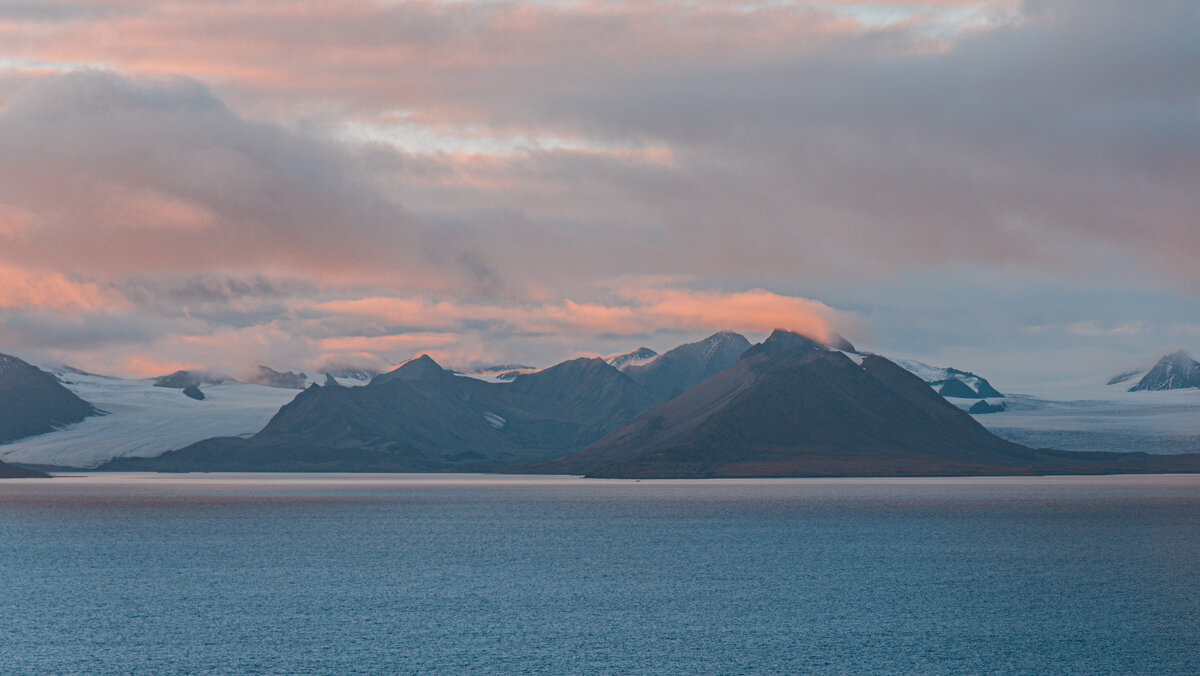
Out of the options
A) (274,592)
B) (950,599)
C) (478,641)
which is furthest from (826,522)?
(478,641)

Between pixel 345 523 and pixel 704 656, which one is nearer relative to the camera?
pixel 704 656

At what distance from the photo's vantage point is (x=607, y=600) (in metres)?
83.3

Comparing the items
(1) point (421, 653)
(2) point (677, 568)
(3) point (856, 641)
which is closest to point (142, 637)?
(1) point (421, 653)

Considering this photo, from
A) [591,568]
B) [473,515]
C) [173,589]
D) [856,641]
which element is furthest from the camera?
[473,515]

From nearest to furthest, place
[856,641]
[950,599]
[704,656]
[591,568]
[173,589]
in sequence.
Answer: [704,656] → [856,641] → [950,599] → [173,589] → [591,568]

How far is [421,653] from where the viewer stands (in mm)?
63594

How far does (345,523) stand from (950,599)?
102 metres

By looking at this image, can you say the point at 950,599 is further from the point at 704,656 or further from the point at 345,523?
the point at 345,523

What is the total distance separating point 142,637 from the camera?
6850 centimetres

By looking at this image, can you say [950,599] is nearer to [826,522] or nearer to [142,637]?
[142,637]

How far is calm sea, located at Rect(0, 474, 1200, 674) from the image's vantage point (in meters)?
62.6

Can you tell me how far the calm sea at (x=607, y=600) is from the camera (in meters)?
62.6

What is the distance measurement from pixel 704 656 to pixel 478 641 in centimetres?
1262

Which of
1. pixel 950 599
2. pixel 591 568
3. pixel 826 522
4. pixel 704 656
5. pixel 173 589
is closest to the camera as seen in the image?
A: pixel 704 656
